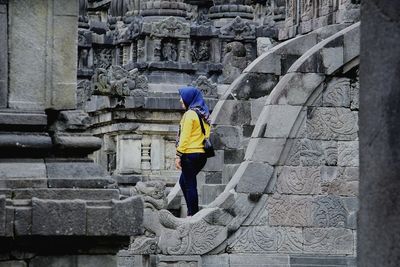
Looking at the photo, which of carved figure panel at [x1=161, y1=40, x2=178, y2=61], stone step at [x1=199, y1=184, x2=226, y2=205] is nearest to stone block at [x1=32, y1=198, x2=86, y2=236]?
stone step at [x1=199, y1=184, x2=226, y2=205]

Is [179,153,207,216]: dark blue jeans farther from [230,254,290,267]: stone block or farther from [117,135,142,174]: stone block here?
[117,135,142,174]: stone block

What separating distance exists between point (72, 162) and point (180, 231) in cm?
565

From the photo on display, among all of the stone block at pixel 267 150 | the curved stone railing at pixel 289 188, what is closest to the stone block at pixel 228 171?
the curved stone railing at pixel 289 188

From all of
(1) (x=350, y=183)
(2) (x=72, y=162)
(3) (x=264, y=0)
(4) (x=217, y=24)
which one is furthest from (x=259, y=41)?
(2) (x=72, y=162)

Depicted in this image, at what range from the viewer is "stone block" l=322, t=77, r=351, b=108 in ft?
51.1

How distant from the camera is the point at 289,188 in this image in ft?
50.5

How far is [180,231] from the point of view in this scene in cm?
1512

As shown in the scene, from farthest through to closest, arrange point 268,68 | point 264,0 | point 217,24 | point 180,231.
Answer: point 264,0, point 217,24, point 268,68, point 180,231

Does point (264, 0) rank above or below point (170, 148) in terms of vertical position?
above

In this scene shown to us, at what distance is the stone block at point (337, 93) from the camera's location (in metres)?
15.6

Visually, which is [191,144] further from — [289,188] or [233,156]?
[289,188]

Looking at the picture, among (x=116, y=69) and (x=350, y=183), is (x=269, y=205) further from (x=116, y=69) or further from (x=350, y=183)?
(x=116, y=69)

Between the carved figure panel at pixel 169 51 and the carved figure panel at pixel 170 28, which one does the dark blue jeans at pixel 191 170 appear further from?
the carved figure panel at pixel 170 28

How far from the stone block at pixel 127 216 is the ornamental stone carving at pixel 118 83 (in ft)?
50.0
